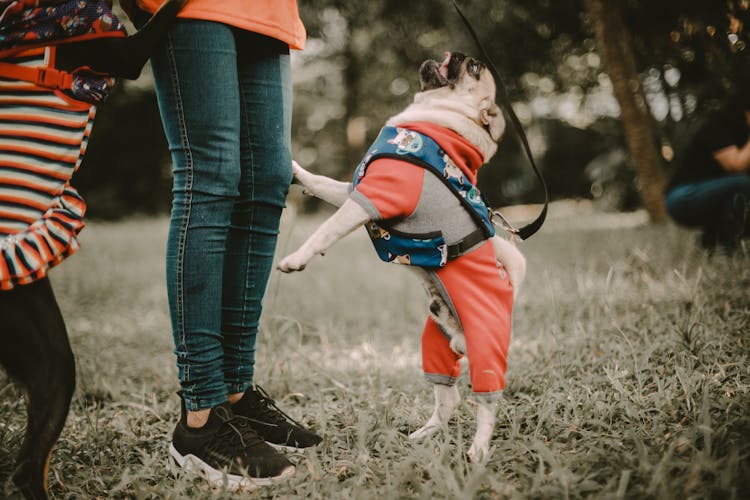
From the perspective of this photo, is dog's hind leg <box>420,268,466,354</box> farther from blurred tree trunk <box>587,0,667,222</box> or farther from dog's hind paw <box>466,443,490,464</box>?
blurred tree trunk <box>587,0,667,222</box>

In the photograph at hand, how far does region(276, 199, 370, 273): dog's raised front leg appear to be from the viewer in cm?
144

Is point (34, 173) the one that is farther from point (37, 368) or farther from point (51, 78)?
point (37, 368)

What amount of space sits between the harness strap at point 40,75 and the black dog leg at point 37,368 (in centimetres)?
45

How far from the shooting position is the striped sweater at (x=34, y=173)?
1.21 m

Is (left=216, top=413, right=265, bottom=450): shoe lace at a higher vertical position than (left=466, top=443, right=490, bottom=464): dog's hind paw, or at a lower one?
lower

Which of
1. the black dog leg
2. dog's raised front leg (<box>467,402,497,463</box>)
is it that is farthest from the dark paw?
the black dog leg

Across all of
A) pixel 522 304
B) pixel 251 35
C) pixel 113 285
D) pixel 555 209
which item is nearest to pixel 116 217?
pixel 113 285

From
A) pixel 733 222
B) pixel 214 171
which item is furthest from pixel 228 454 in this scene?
pixel 733 222

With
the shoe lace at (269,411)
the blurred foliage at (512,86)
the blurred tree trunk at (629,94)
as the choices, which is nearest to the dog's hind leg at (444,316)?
the shoe lace at (269,411)

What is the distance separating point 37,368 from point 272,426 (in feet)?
2.31

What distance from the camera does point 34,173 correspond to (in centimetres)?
125

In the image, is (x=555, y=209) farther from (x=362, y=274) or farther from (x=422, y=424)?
(x=422, y=424)

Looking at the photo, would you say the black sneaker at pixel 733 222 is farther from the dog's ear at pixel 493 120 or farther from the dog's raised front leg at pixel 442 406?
the dog's raised front leg at pixel 442 406

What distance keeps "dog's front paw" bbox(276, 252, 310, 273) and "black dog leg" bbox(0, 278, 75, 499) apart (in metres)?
0.54
